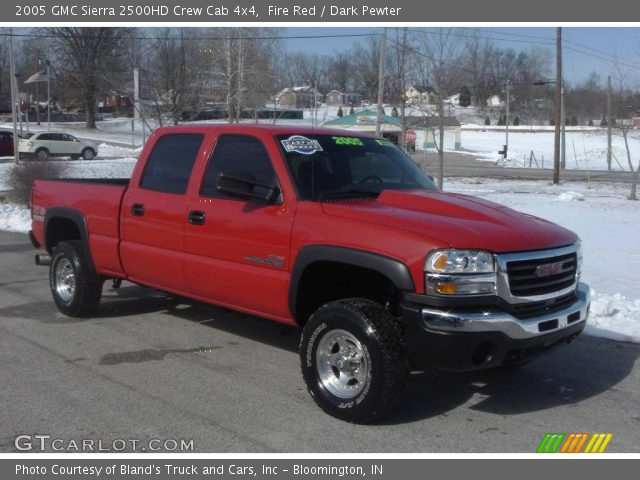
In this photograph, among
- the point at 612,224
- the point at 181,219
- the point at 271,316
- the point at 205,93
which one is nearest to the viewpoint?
the point at 271,316

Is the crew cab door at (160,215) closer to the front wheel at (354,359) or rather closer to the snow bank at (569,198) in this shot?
the front wheel at (354,359)

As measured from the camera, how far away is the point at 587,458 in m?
4.36

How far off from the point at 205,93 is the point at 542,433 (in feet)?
74.3

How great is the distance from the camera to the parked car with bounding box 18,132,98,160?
39000mm

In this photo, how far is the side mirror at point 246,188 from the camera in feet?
17.2

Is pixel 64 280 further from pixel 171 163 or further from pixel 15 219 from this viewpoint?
pixel 15 219

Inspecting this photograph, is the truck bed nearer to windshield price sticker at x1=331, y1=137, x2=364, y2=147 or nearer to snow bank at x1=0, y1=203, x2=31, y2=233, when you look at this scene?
windshield price sticker at x1=331, y1=137, x2=364, y2=147

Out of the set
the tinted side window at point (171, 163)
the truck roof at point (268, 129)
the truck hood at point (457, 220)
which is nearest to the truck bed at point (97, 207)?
the tinted side window at point (171, 163)

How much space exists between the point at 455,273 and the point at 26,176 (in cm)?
1648

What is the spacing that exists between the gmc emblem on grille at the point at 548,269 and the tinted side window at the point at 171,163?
2.96 meters
